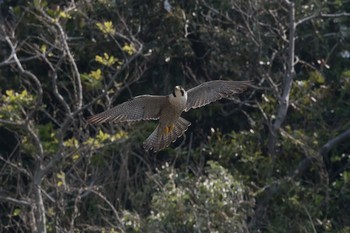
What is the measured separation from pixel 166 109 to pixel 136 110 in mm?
259

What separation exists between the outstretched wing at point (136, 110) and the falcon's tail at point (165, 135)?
14cm

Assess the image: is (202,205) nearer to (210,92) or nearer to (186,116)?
(210,92)

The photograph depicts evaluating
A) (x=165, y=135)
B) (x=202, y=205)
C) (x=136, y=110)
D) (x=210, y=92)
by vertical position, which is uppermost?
(x=210, y=92)

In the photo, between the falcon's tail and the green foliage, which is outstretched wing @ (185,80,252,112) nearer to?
the falcon's tail

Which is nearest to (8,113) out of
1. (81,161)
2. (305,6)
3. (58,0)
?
(81,161)

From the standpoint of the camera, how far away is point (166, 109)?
1129cm

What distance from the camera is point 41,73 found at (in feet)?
52.3

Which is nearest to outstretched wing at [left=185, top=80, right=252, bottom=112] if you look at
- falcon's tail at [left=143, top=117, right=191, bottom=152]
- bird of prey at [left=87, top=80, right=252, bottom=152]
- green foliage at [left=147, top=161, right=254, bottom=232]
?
bird of prey at [left=87, top=80, right=252, bottom=152]

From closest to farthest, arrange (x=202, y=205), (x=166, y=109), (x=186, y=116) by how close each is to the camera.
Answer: (x=166, y=109), (x=202, y=205), (x=186, y=116)

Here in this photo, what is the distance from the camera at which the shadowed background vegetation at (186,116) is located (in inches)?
525

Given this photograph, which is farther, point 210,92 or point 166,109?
point 210,92

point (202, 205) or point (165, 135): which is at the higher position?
point (165, 135)

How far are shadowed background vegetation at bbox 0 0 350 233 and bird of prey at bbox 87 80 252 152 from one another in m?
1.45

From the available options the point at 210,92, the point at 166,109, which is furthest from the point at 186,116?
the point at 166,109
